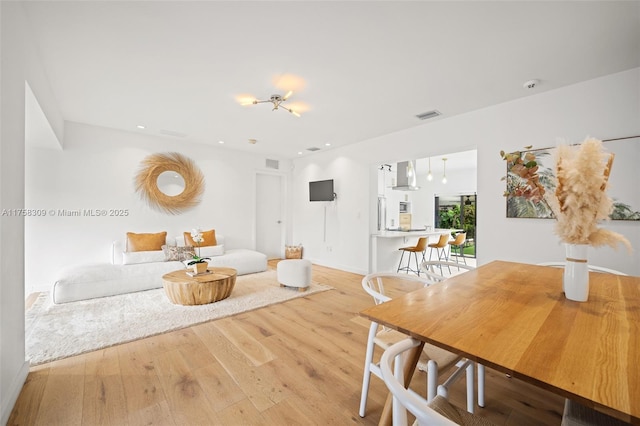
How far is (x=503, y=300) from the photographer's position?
1159 millimetres

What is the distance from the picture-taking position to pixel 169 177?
5020mm

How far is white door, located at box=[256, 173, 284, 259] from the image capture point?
6.45 metres

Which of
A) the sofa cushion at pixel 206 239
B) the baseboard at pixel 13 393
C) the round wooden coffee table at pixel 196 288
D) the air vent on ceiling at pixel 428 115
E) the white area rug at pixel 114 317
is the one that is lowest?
the white area rug at pixel 114 317

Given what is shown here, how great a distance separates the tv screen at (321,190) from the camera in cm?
558

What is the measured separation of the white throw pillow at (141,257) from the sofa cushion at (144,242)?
12 cm

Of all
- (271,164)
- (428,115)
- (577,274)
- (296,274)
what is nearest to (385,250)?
(296,274)

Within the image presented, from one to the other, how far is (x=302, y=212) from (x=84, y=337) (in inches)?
179

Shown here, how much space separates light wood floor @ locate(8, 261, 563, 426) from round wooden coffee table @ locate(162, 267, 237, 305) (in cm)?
63

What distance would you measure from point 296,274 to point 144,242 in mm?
2562

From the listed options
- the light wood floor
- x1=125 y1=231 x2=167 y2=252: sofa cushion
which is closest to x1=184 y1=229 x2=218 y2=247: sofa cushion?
x1=125 y1=231 x2=167 y2=252: sofa cushion

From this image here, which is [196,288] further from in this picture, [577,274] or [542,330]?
[577,274]

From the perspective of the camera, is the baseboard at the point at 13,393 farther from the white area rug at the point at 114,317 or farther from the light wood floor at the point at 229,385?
the white area rug at the point at 114,317

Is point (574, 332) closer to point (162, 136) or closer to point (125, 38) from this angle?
point (125, 38)

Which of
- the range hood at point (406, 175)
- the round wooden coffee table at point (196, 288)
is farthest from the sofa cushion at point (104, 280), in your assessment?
the range hood at point (406, 175)
